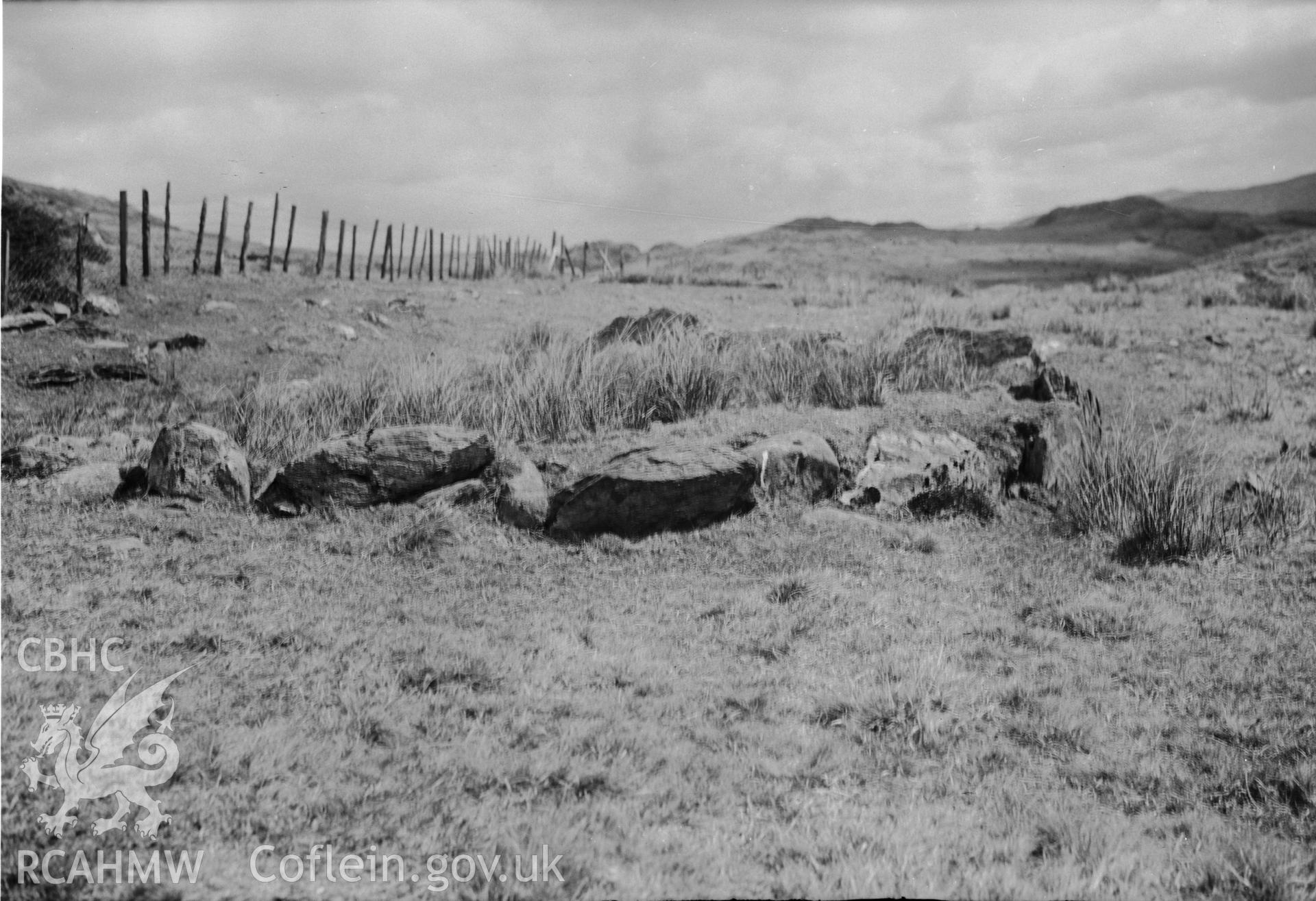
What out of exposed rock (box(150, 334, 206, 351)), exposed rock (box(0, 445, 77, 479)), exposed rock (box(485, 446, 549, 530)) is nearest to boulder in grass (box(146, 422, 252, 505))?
exposed rock (box(0, 445, 77, 479))

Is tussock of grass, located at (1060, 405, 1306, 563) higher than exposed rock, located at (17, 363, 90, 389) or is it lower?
higher

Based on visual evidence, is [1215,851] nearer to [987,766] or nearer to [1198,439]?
[987,766]

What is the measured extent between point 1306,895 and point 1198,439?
7225 mm

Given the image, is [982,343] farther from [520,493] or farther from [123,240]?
[123,240]

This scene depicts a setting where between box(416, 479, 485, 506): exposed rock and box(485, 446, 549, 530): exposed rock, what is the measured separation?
0.59 feet

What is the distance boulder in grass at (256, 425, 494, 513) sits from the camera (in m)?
8.66

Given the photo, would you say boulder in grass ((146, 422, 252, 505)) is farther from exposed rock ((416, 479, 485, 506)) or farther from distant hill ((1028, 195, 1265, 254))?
A: distant hill ((1028, 195, 1265, 254))

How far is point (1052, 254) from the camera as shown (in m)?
53.2

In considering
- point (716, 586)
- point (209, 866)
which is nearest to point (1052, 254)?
point (716, 586)

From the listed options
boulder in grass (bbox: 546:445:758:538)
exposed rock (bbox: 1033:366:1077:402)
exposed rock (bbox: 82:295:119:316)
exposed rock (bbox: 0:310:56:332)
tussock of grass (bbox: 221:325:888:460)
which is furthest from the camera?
exposed rock (bbox: 82:295:119:316)

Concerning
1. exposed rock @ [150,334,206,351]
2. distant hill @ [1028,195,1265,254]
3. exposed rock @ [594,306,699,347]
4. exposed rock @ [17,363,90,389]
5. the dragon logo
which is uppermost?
distant hill @ [1028,195,1265,254]

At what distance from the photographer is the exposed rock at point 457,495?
8727 millimetres

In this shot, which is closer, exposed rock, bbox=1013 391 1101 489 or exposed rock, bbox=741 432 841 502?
exposed rock, bbox=741 432 841 502

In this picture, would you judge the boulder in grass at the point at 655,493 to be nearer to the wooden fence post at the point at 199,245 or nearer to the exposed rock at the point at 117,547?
the exposed rock at the point at 117,547
